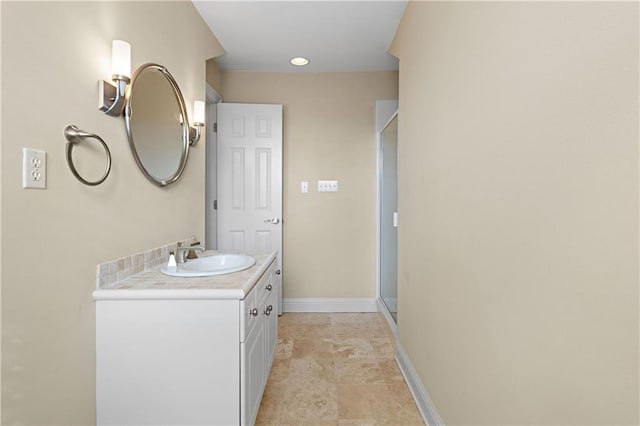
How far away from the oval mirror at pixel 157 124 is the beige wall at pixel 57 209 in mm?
66

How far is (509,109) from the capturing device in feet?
2.98

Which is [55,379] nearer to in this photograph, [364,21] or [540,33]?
[540,33]

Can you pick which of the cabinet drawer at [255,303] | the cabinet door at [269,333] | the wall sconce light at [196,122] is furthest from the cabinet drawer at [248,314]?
the wall sconce light at [196,122]

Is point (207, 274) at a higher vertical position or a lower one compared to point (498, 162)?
lower

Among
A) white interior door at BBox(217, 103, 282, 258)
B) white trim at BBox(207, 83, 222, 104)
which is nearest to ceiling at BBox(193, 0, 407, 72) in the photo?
white trim at BBox(207, 83, 222, 104)

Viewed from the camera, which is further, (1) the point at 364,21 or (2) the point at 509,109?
(1) the point at 364,21

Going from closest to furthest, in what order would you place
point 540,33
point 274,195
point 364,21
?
point 540,33 < point 364,21 < point 274,195

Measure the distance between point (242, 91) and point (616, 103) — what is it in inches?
122

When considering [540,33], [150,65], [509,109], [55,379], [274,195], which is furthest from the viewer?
[274,195]

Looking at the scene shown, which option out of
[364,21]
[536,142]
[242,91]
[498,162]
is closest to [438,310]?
[498,162]

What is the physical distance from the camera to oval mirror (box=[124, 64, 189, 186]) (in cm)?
147

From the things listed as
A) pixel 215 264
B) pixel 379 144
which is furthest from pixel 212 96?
pixel 215 264

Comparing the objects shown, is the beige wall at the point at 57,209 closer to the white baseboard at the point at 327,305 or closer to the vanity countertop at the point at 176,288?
the vanity countertop at the point at 176,288

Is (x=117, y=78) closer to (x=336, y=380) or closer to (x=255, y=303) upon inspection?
(x=255, y=303)
